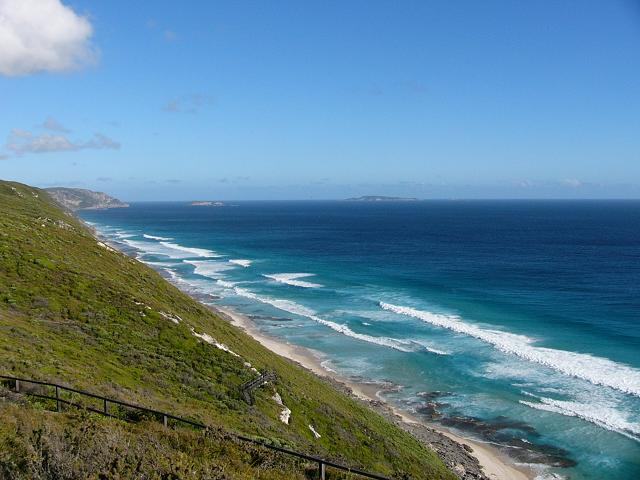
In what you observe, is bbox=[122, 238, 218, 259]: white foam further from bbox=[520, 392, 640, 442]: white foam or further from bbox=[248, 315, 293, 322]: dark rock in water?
bbox=[520, 392, 640, 442]: white foam

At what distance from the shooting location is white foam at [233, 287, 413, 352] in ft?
166

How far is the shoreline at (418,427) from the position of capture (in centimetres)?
2905

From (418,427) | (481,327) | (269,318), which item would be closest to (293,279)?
(269,318)

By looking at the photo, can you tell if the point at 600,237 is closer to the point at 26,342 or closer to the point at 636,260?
the point at 636,260

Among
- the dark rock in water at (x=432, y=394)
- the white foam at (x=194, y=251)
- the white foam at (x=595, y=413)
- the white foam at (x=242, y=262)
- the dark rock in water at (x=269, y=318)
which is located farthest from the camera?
the white foam at (x=194, y=251)

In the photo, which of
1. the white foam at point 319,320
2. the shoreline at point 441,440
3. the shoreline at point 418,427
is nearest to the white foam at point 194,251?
the white foam at point 319,320

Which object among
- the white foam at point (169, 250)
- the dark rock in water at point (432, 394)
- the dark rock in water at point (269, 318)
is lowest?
Answer: the dark rock in water at point (432, 394)

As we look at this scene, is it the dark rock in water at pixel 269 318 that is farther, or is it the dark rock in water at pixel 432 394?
the dark rock in water at pixel 269 318

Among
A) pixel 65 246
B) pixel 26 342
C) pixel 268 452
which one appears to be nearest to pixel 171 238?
pixel 65 246

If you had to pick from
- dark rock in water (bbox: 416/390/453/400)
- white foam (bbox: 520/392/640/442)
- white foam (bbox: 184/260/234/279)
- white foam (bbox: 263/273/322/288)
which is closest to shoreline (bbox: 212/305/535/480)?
dark rock in water (bbox: 416/390/453/400)

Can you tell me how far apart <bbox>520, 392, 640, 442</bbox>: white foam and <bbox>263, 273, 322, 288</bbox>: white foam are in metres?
45.1

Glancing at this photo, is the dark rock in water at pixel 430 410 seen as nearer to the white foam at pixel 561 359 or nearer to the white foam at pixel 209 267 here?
the white foam at pixel 561 359

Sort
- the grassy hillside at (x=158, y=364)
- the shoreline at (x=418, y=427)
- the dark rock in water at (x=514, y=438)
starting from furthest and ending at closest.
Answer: the dark rock in water at (x=514, y=438), the shoreline at (x=418, y=427), the grassy hillside at (x=158, y=364)

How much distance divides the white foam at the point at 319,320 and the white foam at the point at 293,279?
8149mm
